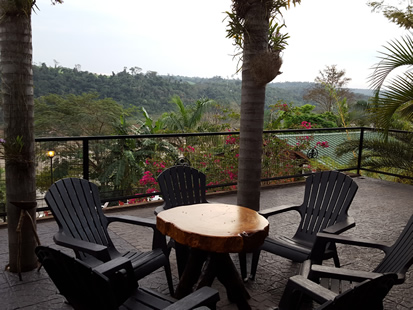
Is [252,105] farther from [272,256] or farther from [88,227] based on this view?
[88,227]

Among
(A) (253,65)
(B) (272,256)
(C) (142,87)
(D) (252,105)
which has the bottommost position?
(B) (272,256)

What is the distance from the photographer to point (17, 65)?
3.24m

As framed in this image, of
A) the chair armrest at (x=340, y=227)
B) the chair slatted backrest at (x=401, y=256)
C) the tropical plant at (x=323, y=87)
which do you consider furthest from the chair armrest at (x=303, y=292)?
the tropical plant at (x=323, y=87)

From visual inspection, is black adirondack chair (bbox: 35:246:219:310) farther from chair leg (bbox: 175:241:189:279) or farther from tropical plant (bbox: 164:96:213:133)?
tropical plant (bbox: 164:96:213:133)

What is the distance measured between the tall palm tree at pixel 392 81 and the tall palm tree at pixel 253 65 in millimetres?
2914

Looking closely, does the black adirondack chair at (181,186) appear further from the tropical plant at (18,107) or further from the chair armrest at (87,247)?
the tropical plant at (18,107)

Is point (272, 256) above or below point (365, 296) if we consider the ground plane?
below

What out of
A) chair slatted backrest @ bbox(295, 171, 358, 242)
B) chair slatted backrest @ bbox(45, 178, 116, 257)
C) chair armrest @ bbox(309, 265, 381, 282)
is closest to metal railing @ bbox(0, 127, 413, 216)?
chair slatted backrest @ bbox(45, 178, 116, 257)

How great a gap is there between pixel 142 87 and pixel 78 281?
24600 millimetres

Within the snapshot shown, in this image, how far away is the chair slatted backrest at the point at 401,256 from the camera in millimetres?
2568

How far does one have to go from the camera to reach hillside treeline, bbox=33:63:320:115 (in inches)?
910

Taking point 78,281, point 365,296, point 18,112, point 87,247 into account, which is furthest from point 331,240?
point 18,112

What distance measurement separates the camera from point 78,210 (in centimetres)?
324

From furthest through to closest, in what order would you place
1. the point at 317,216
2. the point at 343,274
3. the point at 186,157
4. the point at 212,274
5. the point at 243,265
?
1. the point at 186,157
2. the point at 317,216
3. the point at 243,265
4. the point at 212,274
5. the point at 343,274
